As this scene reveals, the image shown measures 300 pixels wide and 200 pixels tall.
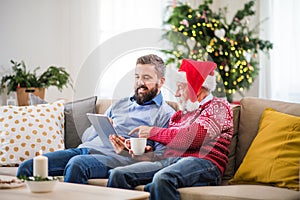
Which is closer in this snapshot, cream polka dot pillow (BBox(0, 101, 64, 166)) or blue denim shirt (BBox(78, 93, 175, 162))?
blue denim shirt (BBox(78, 93, 175, 162))

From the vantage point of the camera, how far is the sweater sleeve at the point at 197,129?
9.42ft

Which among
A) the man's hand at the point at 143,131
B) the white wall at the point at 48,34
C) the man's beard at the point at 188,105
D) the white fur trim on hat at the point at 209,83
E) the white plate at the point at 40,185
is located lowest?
the white plate at the point at 40,185

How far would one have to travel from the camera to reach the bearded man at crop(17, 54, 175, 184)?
3.02 m

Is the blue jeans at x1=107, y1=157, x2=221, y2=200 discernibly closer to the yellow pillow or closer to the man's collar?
the yellow pillow

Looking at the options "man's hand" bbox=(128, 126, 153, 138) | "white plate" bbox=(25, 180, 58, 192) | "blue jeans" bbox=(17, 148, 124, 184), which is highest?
"man's hand" bbox=(128, 126, 153, 138)

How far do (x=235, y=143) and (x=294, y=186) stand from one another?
50cm

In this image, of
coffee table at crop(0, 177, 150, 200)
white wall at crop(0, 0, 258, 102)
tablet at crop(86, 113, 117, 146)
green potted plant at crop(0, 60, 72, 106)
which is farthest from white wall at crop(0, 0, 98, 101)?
coffee table at crop(0, 177, 150, 200)

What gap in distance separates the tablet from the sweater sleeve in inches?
8.9

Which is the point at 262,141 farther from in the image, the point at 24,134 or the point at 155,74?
the point at 24,134

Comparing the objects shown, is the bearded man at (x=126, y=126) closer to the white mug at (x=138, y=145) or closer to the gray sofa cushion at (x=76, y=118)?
the white mug at (x=138, y=145)

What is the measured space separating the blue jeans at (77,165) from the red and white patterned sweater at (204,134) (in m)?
0.31

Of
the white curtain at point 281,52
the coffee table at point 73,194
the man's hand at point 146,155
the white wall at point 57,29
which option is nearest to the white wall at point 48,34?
the white wall at point 57,29

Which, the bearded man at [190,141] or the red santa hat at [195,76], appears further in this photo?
the red santa hat at [195,76]

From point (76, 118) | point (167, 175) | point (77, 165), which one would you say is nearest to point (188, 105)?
point (167, 175)
